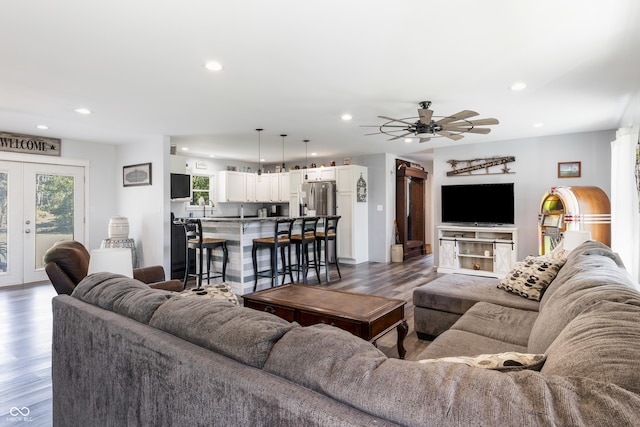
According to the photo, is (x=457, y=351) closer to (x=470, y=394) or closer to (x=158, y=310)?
(x=470, y=394)

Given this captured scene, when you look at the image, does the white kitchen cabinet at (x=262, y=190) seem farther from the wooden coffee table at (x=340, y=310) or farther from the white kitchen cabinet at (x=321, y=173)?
the wooden coffee table at (x=340, y=310)

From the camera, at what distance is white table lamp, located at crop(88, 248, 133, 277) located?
2.18 metres

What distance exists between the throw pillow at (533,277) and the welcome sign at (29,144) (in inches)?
275

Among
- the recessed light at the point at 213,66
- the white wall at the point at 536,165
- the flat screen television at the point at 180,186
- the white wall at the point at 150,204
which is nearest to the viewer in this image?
the recessed light at the point at 213,66

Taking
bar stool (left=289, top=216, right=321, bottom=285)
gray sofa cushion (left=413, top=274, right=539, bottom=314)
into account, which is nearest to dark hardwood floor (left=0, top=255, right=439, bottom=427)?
bar stool (left=289, top=216, right=321, bottom=285)

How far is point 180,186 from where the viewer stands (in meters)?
6.50

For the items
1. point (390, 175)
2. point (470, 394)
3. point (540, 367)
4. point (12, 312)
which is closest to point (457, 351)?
point (540, 367)

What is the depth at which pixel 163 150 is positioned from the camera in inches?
232

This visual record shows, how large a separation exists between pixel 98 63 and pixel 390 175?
620 cm

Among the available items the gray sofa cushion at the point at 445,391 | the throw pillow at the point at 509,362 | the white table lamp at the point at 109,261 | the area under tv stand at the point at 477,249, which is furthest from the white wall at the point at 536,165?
the gray sofa cushion at the point at 445,391

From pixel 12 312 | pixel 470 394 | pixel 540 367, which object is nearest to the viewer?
pixel 470 394

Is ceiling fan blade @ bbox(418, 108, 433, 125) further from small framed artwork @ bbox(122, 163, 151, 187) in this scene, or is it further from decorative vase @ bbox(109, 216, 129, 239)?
decorative vase @ bbox(109, 216, 129, 239)

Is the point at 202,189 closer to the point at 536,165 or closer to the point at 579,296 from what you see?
the point at 536,165

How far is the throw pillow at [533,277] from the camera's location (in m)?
2.89
